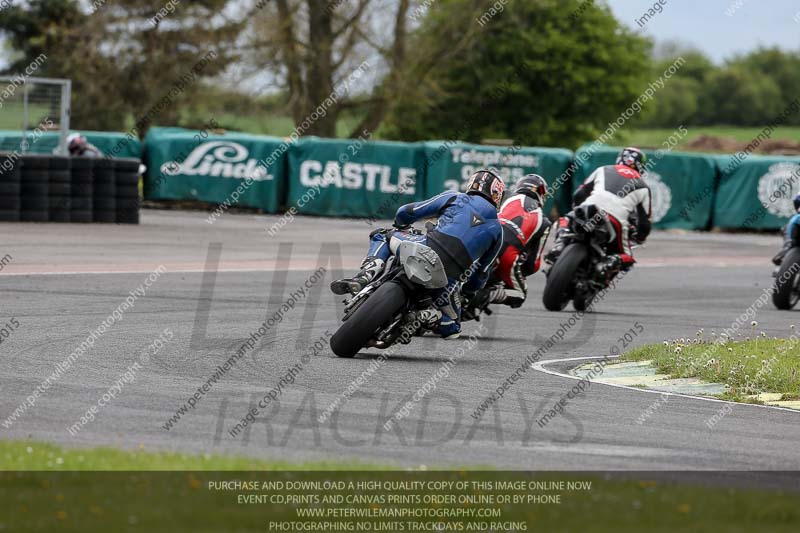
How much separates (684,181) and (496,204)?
20346 mm

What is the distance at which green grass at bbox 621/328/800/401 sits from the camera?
33.0 ft

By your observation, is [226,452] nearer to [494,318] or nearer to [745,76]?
[494,318]

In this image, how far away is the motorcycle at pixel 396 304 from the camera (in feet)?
34.1

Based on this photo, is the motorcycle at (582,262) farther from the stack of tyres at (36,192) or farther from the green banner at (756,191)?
the green banner at (756,191)

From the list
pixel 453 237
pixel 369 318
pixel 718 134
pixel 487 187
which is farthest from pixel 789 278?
pixel 718 134

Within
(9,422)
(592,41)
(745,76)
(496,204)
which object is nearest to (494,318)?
(496,204)

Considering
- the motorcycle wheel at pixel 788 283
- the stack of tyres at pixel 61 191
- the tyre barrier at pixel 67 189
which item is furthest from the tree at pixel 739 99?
the motorcycle wheel at pixel 788 283

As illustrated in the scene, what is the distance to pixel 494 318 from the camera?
14305mm

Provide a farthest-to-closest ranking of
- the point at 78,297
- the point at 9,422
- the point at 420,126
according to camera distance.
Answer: the point at 420,126, the point at 78,297, the point at 9,422

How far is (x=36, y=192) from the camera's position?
23.1 metres

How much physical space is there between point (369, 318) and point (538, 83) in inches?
1951

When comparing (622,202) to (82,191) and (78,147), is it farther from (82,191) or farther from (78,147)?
(78,147)

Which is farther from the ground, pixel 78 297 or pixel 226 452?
pixel 226 452

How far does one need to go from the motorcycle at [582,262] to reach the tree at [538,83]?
38.0m
